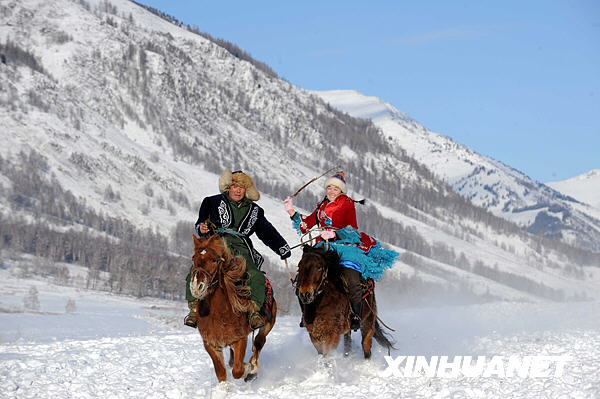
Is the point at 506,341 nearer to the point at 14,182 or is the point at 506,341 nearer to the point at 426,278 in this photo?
the point at 14,182

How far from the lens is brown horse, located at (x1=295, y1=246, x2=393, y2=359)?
1445 cm

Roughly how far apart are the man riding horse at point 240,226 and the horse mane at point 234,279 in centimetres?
19

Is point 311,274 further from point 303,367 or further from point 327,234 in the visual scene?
point 303,367

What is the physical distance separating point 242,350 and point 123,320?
70.6m

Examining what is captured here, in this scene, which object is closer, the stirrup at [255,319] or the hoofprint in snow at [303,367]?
the hoofprint in snow at [303,367]

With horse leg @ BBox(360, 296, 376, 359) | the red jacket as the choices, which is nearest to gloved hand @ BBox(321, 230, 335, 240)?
the red jacket

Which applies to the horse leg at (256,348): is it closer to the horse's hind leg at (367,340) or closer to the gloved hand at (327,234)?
the gloved hand at (327,234)

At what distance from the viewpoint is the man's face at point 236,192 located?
14.5 metres

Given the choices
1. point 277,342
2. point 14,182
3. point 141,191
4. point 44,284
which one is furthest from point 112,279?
point 277,342

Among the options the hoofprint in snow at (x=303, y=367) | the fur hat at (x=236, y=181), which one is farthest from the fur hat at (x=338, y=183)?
the hoofprint in snow at (x=303, y=367)

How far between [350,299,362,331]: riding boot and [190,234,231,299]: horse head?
3.82m

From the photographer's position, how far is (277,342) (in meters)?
19.8

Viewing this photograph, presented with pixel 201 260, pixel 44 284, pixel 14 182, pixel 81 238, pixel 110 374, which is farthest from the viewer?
pixel 14 182

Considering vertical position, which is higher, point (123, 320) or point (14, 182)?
point (14, 182)
